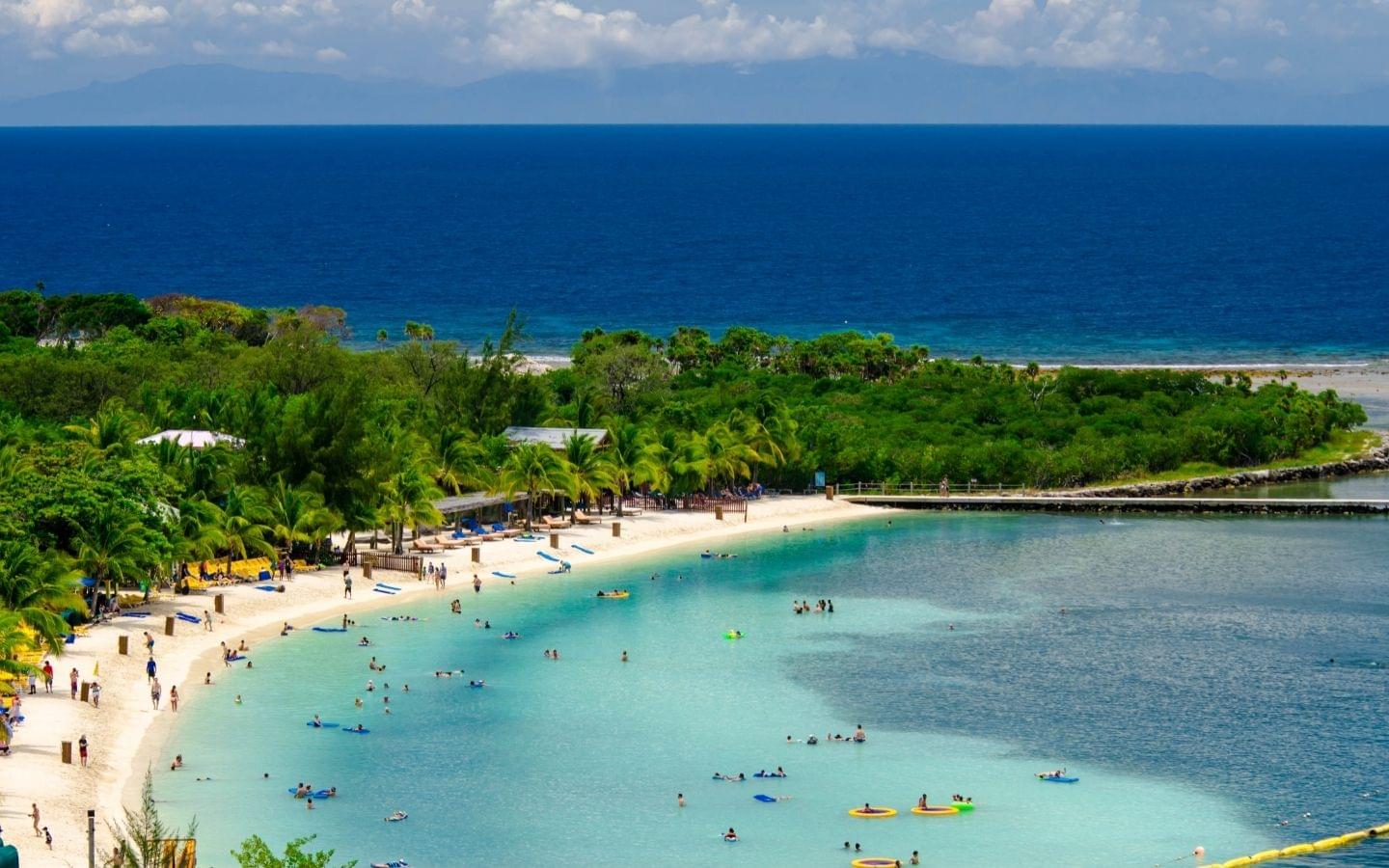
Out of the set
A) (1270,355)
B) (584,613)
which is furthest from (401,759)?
(1270,355)

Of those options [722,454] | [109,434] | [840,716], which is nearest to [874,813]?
[840,716]

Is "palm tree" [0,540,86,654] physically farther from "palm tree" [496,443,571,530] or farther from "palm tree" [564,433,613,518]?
"palm tree" [564,433,613,518]

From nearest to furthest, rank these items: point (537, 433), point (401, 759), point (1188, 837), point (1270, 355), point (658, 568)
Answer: point (1188, 837) < point (401, 759) < point (658, 568) < point (537, 433) < point (1270, 355)

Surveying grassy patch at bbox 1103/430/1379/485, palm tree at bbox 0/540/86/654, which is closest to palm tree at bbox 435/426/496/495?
palm tree at bbox 0/540/86/654

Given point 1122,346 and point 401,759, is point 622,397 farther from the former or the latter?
point 1122,346

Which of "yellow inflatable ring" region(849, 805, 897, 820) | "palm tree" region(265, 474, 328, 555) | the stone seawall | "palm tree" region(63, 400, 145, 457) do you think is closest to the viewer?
"yellow inflatable ring" region(849, 805, 897, 820)
